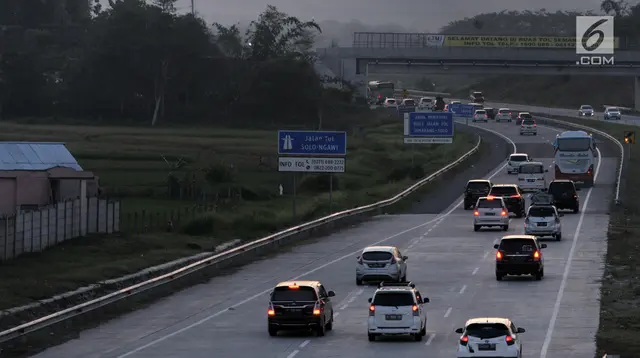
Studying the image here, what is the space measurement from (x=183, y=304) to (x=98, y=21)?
154 m

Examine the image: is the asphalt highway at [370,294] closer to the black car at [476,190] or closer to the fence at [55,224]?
the fence at [55,224]

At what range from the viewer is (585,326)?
37.8 m

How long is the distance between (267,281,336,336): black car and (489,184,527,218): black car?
38.4 metres

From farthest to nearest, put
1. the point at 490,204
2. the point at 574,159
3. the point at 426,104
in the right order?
the point at 426,104, the point at 574,159, the point at 490,204

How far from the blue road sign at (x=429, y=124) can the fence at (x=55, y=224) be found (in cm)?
4372

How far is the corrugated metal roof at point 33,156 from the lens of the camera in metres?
70.4

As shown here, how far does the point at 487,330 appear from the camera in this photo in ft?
95.6

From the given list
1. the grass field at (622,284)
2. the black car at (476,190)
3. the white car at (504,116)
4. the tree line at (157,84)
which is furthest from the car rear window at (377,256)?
the white car at (504,116)

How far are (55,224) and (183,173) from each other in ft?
147

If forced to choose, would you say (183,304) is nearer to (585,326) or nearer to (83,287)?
(83,287)

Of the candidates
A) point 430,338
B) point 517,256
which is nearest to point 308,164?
point 517,256

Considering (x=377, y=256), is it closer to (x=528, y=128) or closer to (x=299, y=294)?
(x=299, y=294)

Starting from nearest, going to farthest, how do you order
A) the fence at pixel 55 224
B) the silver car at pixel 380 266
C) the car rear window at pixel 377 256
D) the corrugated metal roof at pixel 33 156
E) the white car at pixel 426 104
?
the silver car at pixel 380 266
the car rear window at pixel 377 256
the fence at pixel 55 224
the corrugated metal roof at pixel 33 156
the white car at pixel 426 104

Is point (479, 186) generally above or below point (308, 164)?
below
